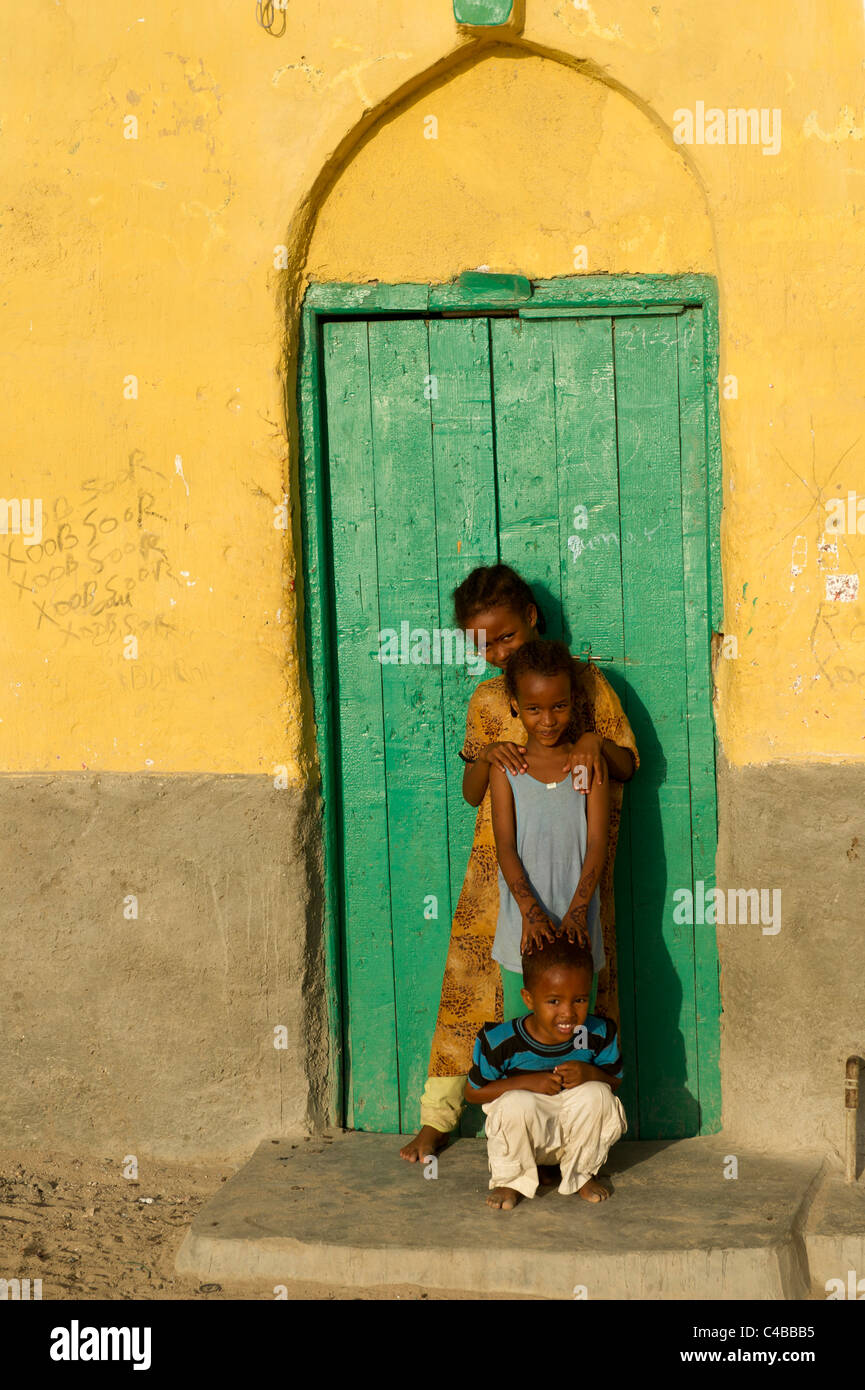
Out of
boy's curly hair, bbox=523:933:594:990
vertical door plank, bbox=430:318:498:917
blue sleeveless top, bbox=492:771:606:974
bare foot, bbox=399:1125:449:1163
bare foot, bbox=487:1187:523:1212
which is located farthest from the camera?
vertical door plank, bbox=430:318:498:917

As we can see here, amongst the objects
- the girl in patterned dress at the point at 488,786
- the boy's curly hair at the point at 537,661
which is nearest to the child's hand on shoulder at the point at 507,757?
the girl in patterned dress at the point at 488,786

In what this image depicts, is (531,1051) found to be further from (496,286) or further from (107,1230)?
(496,286)

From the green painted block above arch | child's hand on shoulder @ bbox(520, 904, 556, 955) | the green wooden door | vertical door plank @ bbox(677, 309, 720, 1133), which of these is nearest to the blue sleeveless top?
child's hand on shoulder @ bbox(520, 904, 556, 955)

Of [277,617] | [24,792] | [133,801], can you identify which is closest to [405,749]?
[277,617]

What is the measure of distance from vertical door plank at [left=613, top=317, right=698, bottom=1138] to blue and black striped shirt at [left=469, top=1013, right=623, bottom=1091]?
1.74 ft

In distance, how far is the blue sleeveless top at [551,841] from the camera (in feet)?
12.4

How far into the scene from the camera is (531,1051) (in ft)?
12.0

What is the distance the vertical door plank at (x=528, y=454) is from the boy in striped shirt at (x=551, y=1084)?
1.12 meters

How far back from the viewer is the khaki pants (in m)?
3.62

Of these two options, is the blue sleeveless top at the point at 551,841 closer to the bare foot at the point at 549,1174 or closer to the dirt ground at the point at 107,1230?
the bare foot at the point at 549,1174

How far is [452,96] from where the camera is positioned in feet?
13.2

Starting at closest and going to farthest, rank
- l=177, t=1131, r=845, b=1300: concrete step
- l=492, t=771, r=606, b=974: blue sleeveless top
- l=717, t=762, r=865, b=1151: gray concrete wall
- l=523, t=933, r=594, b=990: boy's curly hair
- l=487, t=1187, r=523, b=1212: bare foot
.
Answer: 1. l=177, t=1131, r=845, b=1300: concrete step
2. l=523, t=933, r=594, b=990: boy's curly hair
3. l=487, t=1187, r=523, b=1212: bare foot
4. l=492, t=771, r=606, b=974: blue sleeveless top
5. l=717, t=762, r=865, b=1151: gray concrete wall

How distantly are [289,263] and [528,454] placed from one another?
2.95 feet

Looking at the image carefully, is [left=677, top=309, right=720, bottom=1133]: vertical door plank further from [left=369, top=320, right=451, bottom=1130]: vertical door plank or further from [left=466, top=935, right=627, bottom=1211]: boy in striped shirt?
[left=369, top=320, right=451, bottom=1130]: vertical door plank
